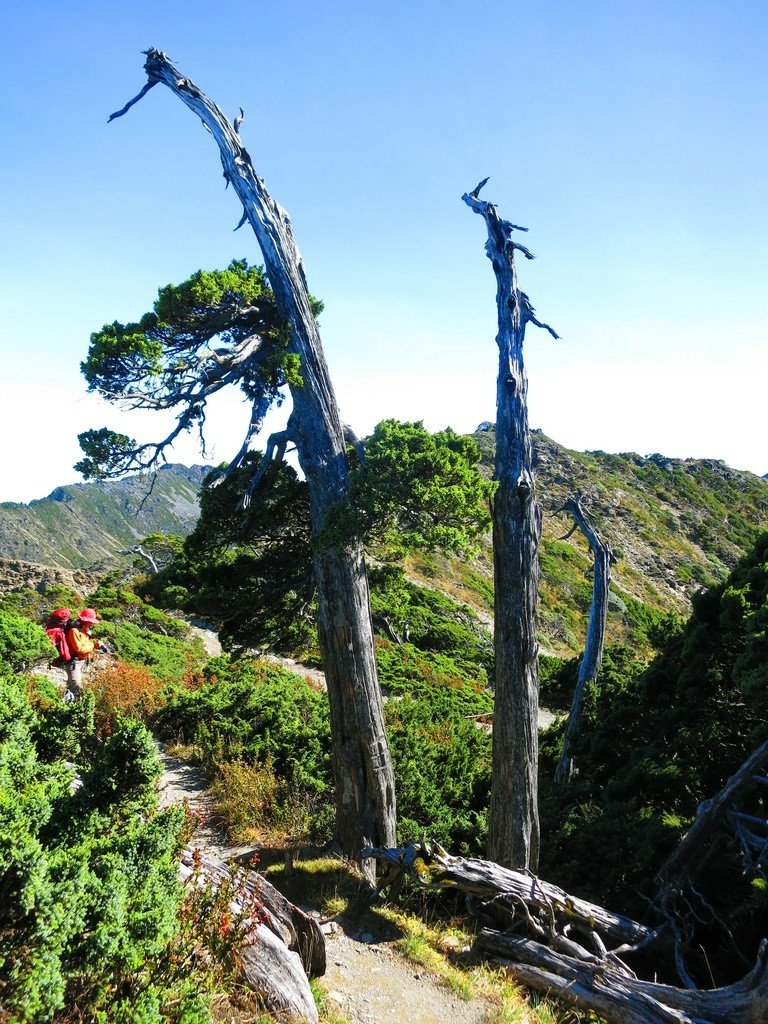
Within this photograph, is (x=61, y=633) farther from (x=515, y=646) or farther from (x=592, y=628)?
(x=592, y=628)

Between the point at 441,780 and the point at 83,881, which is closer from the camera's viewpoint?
the point at 83,881

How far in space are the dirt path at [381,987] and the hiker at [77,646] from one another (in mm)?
5589

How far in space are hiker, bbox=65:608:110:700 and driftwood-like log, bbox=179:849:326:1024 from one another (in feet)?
17.7

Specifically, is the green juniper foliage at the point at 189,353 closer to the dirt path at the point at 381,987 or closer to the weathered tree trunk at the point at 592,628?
the dirt path at the point at 381,987

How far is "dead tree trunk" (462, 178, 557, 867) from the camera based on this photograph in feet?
20.8

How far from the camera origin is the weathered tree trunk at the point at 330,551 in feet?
21.2

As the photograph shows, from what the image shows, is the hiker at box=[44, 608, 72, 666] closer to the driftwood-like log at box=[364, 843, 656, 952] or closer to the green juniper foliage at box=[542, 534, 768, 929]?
the driftwood-like log at box=[364, 843, 656, 952]

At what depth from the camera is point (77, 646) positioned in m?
9.22

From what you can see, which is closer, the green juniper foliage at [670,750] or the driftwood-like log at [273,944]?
the driftwood-like log at [273,944]

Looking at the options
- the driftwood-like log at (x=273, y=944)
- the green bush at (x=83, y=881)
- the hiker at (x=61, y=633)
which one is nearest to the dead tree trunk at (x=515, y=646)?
the driftwood-like log at (x=273, y=944)

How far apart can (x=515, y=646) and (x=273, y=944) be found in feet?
11.5

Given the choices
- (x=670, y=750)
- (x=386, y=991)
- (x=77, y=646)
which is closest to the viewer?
(x=386, y=991)

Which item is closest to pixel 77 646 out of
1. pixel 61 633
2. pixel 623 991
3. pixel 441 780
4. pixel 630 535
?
pixel 61 633

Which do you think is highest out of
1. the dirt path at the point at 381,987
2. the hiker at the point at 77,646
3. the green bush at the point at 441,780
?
the hiker at the point at 77,646
